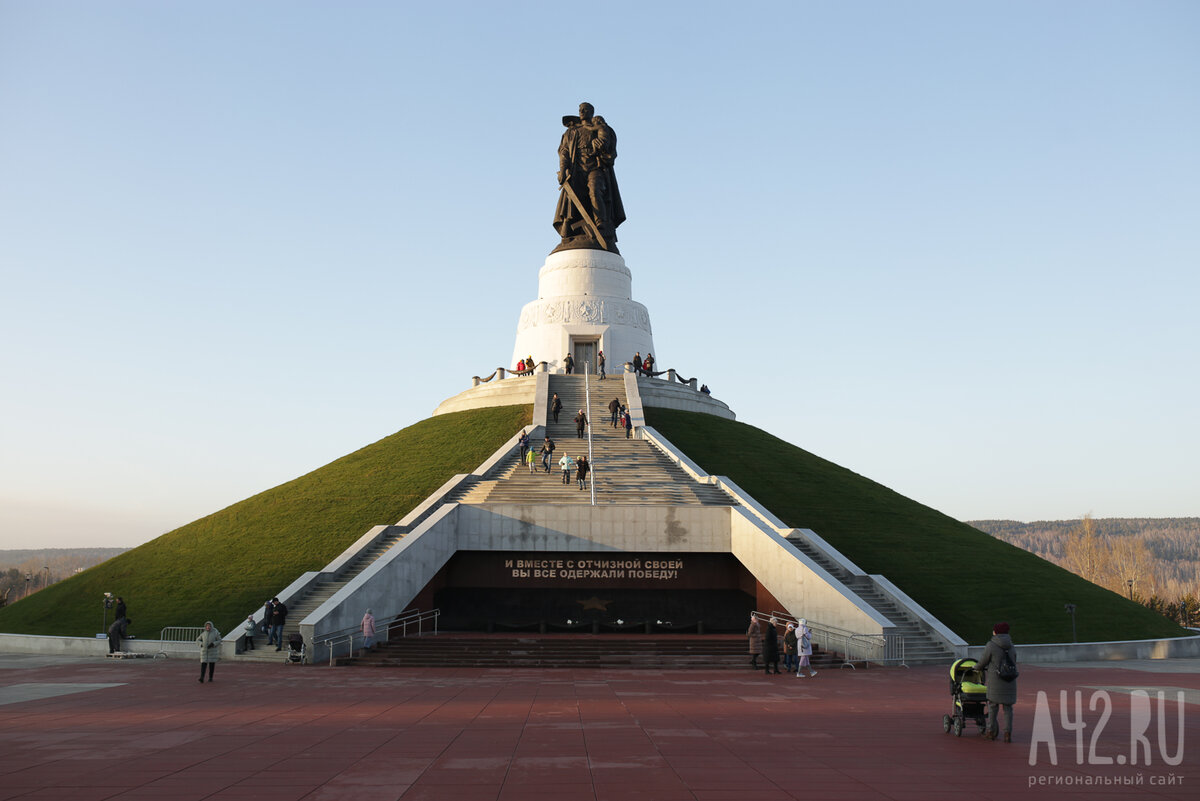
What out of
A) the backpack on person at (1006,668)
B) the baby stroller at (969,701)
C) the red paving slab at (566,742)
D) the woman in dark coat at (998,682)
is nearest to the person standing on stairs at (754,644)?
the red paving slab at (566,742)

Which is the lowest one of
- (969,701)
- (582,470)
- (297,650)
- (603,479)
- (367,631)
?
(297,650)

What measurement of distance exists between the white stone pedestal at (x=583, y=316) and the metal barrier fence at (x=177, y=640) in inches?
969

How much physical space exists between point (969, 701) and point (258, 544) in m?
25.0

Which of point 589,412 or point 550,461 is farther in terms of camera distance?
point 589,412

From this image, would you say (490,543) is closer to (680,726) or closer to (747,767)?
(680,726)

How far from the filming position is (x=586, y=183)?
4897cm

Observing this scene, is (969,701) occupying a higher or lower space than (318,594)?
lower

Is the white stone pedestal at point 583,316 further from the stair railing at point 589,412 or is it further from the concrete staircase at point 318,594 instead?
the concrete staircase at point 318,594

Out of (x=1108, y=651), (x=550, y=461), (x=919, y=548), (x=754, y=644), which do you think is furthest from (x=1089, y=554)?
(x=754, y=644)

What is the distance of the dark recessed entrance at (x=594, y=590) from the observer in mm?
27672

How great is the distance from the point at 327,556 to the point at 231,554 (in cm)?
408

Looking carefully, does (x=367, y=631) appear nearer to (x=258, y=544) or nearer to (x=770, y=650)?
(x=770, y=650)

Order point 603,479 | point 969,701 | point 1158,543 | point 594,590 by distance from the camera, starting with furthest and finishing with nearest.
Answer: point 1158,543 < point 603,479 < point 594,590 < point 969,701

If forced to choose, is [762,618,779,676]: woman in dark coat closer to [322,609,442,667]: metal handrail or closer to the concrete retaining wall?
the concrete retaining wall
